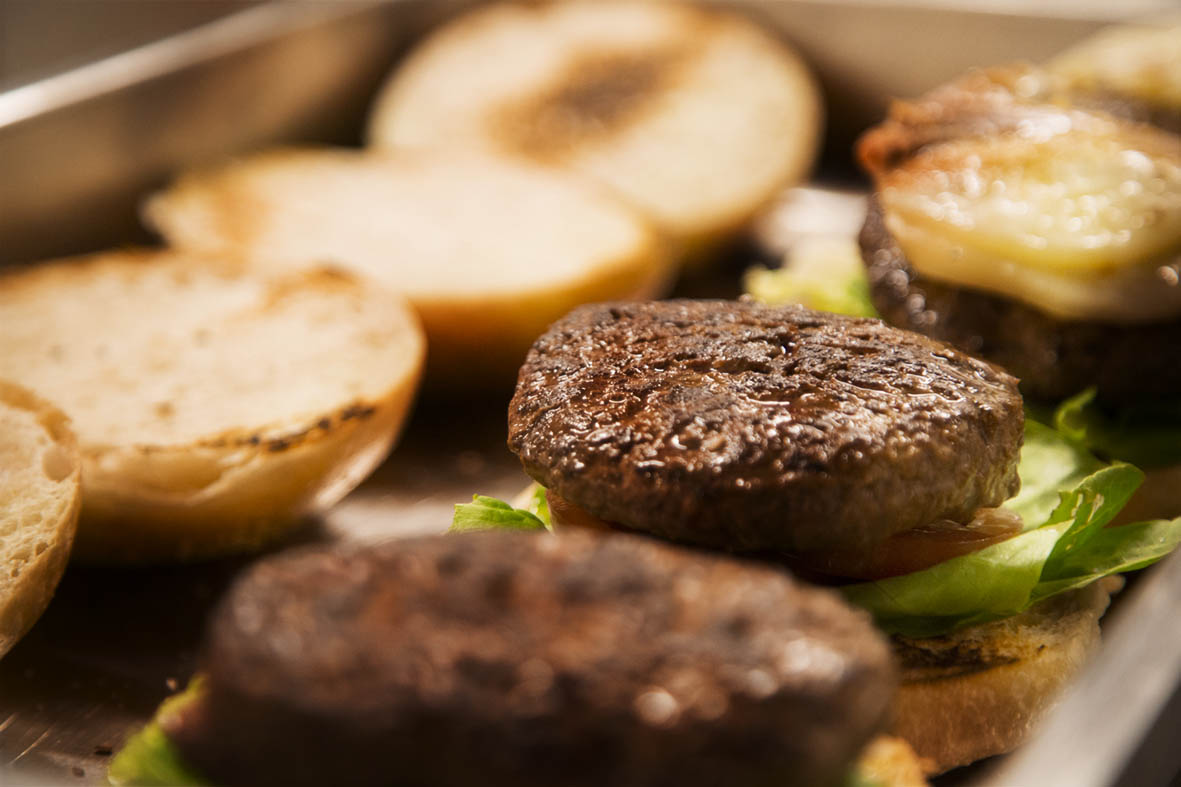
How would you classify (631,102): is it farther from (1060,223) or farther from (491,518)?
A: (491,518)

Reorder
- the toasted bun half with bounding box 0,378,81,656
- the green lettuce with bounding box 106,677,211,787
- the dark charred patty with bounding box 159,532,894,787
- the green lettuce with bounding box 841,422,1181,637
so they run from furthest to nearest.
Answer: the toasted bun half with bounding box 0,378,81,656
the green lettuce with bounding box 841,422,1181,637
the green lettuce with bounding box 106,677,211,787
the dark charred patty with bounding box 159,532,894,787

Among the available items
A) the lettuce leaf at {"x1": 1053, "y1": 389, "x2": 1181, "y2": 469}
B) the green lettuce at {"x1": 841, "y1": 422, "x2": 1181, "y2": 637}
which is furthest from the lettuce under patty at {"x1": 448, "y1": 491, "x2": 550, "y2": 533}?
the lettuce leaf at {"x1": 1053, "y1": 389, "x2": 1181, "y2": 469}

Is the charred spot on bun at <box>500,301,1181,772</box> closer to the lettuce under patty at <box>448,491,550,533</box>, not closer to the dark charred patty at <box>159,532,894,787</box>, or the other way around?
the lettuce under patty at <box>448,491,550,533</box>

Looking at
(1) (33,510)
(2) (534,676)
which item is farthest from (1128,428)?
(1) (33,510)

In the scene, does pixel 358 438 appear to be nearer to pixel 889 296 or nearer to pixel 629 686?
pixel 889 296

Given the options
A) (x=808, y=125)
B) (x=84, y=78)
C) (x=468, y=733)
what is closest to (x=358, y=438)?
(x=468, y=733)

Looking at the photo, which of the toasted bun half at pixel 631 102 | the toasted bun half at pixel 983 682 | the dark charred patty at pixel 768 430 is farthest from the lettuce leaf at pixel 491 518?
the toasted bun half at pixel 631 102

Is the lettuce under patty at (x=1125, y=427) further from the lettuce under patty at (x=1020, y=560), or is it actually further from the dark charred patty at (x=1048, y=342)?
the lettuce under patty at (x=1020, y=560)
